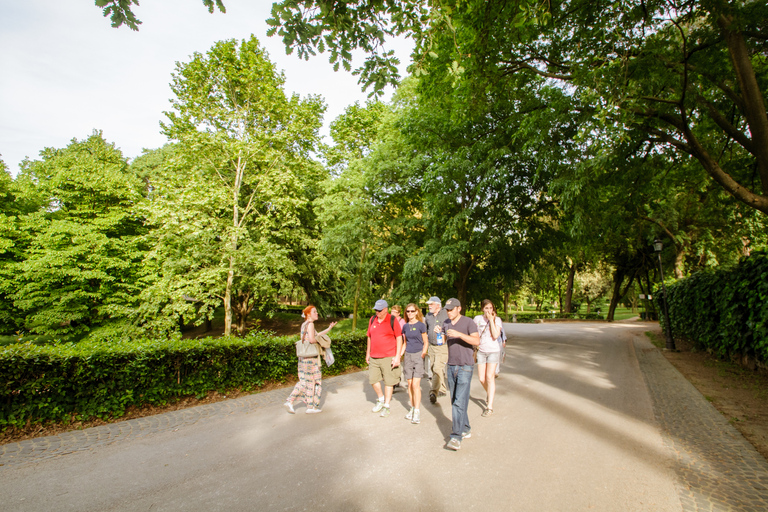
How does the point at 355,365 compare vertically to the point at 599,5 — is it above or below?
below

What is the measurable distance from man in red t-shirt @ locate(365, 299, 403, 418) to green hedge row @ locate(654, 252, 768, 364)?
746cm

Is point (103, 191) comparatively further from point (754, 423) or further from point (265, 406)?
point (754, 423)

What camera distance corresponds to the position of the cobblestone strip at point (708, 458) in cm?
346

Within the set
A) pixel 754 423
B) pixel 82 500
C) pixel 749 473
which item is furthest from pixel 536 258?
pixel 82 500

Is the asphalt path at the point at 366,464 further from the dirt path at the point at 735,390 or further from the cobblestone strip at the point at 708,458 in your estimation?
the dirt path at the point at 735,390

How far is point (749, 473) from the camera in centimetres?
396

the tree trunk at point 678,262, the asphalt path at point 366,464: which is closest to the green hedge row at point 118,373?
the asphalt path at point 366,464

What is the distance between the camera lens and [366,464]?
421 cm

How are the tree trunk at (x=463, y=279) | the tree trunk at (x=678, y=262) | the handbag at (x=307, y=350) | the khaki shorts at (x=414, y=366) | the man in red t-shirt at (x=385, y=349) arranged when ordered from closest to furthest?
the khaki shorts at (x=414, y=366) < the man in red t-shirt at (x=385, y=349) < the handbag at (x=307, y=350) < the tree trunk at (x=463, y=279) < the tree trunk at (x=678, y=262)

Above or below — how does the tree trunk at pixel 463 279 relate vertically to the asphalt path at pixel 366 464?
above

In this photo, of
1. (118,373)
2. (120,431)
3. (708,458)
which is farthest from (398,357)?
(118,373)

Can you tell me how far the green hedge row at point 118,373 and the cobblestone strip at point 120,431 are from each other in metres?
0.41

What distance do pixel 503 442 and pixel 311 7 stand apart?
19.5 ft

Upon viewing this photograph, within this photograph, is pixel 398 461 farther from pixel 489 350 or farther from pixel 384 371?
pixel 489 350
